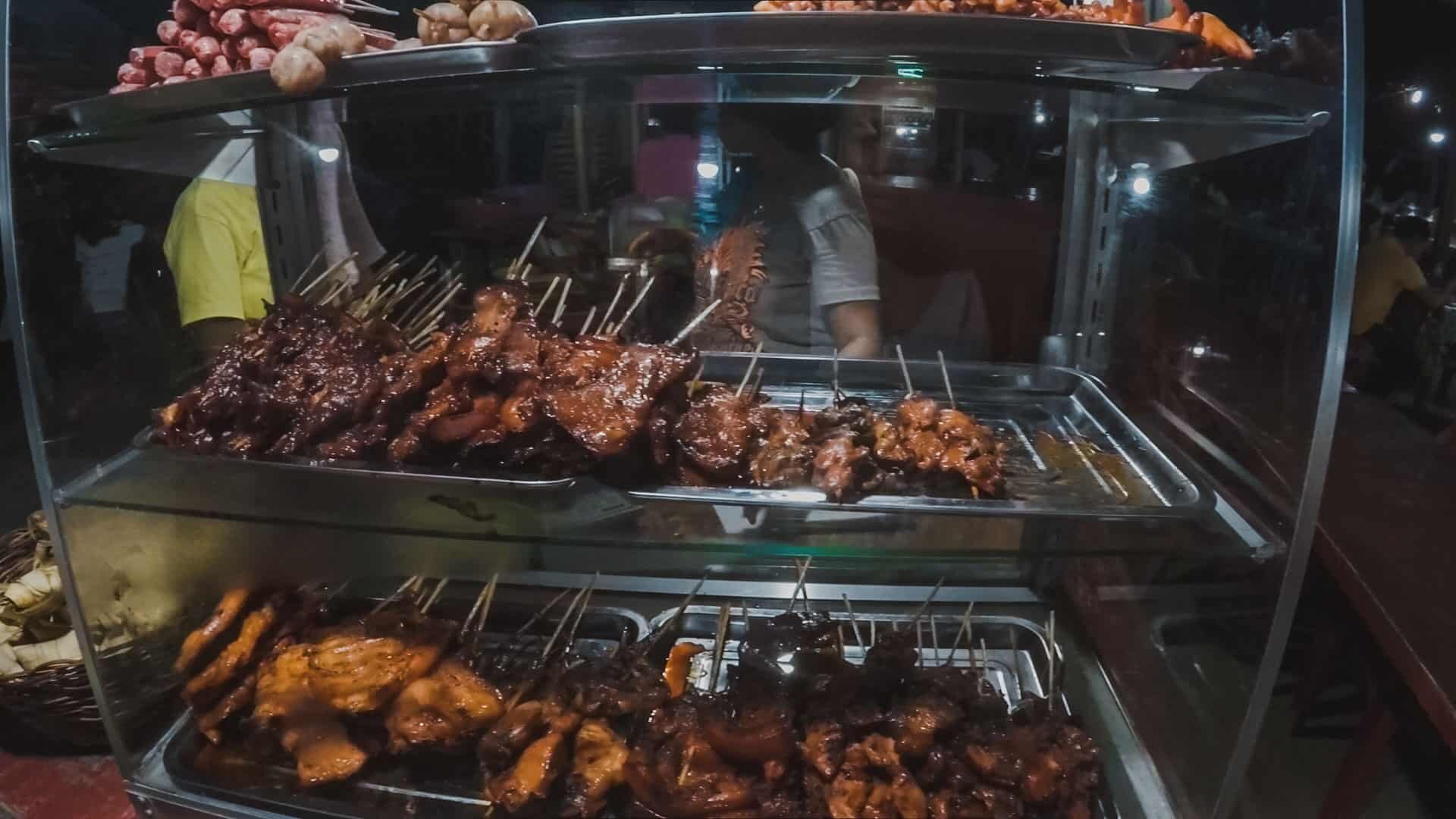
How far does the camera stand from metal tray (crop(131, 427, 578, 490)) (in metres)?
1.58

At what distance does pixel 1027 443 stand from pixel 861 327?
0.62 metres

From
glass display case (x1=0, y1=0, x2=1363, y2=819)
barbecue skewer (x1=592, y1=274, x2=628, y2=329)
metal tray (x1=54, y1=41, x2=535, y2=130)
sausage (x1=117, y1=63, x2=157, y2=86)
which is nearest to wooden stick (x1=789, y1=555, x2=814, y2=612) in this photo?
glass display case (x1=0, y1=0, x2=1363, y2=819)

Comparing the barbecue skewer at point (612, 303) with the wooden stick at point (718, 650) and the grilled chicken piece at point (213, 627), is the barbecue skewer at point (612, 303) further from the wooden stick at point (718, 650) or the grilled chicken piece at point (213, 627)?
the grilled chicken piece at point (213, 627)

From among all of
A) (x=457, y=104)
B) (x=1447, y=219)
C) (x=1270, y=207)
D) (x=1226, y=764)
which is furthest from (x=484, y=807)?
(x=1447, y=219)

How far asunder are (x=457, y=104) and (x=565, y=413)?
1.02 metres

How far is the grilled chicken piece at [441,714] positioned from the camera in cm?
188

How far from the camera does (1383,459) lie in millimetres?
3234

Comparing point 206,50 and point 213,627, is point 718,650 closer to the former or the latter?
point 213,627

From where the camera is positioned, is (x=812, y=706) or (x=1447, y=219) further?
(x=1447, y=219)

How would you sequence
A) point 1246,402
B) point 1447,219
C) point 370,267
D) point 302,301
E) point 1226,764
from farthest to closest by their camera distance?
point 1447,219 < point 370,267 < point 302,301 < point 1246,402 < point 1226,764

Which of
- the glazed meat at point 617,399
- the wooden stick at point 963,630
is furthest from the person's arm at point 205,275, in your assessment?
the wooden stick at point 963,630

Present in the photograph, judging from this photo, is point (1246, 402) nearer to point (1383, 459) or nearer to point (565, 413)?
point (565, 413)

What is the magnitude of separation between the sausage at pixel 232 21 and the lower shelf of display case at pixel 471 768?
5.61ft

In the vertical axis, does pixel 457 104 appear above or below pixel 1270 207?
above
